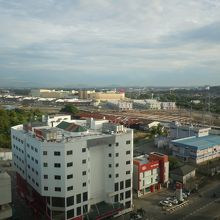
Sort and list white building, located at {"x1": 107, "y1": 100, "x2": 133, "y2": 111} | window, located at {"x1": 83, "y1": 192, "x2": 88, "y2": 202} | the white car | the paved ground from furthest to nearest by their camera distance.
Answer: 1. white building, located at {"x1": 107, "y1": 100, "x2": 133, "y2": 111}
2. the white car
3. the paved ground
4. window, located at {"x1": 83, "y1": 192, "x2": 88, "y2": 202}

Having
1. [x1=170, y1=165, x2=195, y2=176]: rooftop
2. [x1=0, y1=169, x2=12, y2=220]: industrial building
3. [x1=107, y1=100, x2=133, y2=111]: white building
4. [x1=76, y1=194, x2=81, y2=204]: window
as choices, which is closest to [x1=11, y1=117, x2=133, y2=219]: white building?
[x1=76, y1=194, x2=81, y2=204]: window

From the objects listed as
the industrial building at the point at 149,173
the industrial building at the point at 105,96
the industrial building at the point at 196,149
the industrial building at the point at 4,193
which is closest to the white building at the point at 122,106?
the industrial building at the point at 105,96

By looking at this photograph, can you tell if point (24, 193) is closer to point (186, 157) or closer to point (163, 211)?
point (163, 211)

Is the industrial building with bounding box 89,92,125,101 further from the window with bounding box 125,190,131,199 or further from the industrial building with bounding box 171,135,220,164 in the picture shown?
the window with bounding box 125,190,131,199

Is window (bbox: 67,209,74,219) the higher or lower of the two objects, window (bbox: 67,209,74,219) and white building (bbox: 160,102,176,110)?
the lower

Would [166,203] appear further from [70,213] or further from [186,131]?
[186,131]

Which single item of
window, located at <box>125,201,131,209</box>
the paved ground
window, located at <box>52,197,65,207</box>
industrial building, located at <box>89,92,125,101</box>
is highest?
industrial building, located at <box>89,92,125,101</box>

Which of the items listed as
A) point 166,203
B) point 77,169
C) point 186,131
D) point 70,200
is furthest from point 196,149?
point 70,200

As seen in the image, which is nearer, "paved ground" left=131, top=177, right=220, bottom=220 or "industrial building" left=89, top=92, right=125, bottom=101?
"paved ground" left=131, top=177, right=220, bottom=220
